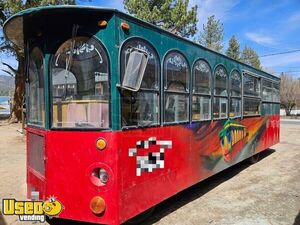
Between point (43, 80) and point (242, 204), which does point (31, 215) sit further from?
point (242, 204)

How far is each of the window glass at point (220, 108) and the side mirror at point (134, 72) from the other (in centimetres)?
278

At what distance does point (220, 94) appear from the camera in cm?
660

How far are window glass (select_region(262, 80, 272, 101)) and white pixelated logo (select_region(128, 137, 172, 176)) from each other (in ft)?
19.0

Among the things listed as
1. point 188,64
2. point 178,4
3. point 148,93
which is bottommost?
point 148,93

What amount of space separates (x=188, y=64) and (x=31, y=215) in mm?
3204

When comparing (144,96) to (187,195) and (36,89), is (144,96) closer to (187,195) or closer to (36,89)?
(36,89)

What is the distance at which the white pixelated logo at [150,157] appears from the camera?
4191mm

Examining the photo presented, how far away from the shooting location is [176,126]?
5008 mm

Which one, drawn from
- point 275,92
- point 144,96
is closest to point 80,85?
point 144,96

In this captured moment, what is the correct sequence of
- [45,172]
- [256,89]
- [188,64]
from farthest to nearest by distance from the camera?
[256,89]
[188,64]
[45,172]

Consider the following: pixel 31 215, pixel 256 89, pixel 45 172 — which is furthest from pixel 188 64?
pixel 256 89

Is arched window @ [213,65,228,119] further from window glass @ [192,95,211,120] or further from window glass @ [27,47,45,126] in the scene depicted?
window glass @ [27,47,45,126]

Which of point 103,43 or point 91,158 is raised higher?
point 103,43

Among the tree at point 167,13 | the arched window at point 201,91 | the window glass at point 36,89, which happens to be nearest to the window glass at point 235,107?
the arched window at point 201,91
